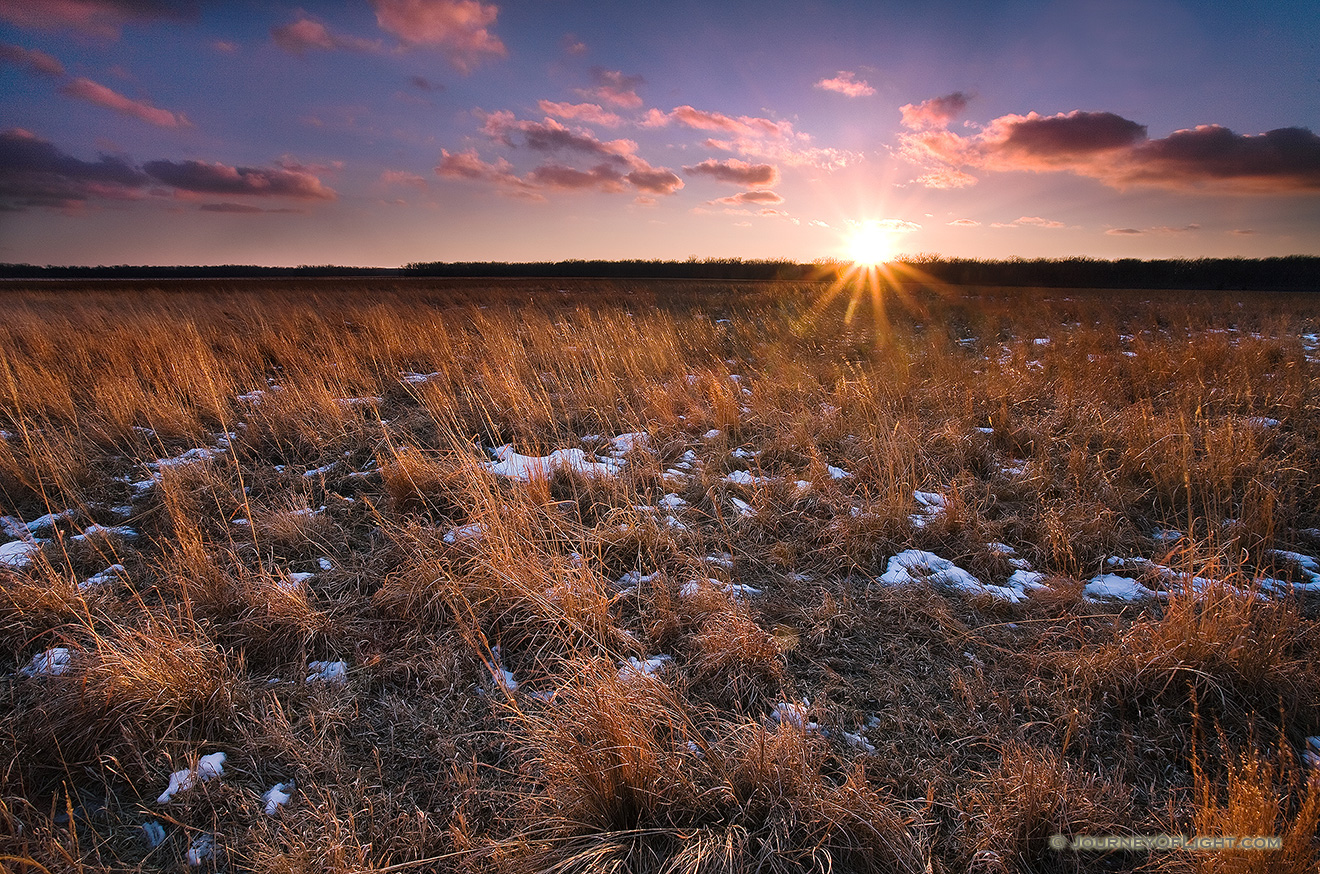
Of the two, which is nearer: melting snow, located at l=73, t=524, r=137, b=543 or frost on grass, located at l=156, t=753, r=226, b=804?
frost on grass, located at l=156, t=753, r=226, b=804

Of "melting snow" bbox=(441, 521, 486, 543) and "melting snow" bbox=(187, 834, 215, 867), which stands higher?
"melting snow" bbox=(441, 521, 486, 543)

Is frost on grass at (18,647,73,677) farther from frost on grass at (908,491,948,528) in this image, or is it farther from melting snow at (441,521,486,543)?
frost on grass at (908,491,948,528)

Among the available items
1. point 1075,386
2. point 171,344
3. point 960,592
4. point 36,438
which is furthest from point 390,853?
point 171,344

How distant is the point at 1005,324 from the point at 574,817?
15.1m

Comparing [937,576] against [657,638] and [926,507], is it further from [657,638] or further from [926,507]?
[657,638]

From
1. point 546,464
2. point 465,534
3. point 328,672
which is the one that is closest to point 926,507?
point 546,464

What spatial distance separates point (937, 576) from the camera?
123 inches

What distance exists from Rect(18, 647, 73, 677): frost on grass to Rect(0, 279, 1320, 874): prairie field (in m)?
0.02

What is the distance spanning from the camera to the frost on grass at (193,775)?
6.04 feet

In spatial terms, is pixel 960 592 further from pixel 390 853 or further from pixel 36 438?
pixel 36 438

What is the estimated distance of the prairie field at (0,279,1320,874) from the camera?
1688 mm

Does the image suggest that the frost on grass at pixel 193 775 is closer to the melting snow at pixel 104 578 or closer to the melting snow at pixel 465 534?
the melting snow at pixel 465 534

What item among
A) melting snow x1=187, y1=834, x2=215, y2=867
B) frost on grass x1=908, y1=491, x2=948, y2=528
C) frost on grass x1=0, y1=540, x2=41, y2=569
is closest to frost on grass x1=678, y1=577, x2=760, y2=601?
frost on grass x1=908, y1=491, x2=948, y2=528

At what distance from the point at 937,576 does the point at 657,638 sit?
174cm
